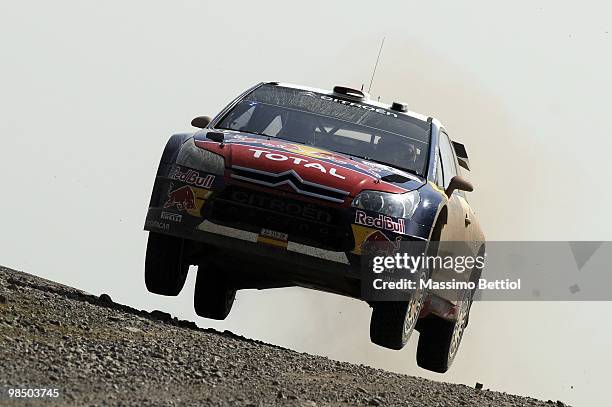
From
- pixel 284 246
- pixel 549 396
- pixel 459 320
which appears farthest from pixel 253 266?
pixel 549 396

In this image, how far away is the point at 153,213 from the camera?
347 inches

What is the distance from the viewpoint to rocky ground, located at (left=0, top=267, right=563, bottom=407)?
6.38 m

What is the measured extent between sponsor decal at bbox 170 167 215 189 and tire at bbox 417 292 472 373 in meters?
2.44

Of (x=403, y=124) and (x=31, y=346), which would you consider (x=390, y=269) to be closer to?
(x=403, y=124)

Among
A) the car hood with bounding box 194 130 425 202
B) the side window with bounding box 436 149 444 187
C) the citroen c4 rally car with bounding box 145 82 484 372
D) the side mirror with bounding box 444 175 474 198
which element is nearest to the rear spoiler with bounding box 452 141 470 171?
the citroen c4 rally car with bounding box 145 82 484 372

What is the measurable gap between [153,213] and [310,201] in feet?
3.30

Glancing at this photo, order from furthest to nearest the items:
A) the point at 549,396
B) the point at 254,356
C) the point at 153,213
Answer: the point at 549,396, the point at 153,213, the point at 254,356

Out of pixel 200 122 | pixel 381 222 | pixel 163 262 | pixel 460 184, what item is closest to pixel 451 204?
pixel 460 184

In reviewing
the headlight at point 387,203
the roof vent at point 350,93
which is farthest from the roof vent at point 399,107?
the headlight at point 387,203

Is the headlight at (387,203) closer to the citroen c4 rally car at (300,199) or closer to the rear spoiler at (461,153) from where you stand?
the citroen c4 rally car at (300,199)

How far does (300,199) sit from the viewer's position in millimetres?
8414

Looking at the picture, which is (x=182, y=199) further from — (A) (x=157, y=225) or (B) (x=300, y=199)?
(B) (x=300, y=199)

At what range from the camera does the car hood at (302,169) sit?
844 centimetres

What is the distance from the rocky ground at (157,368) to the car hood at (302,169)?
97cm
